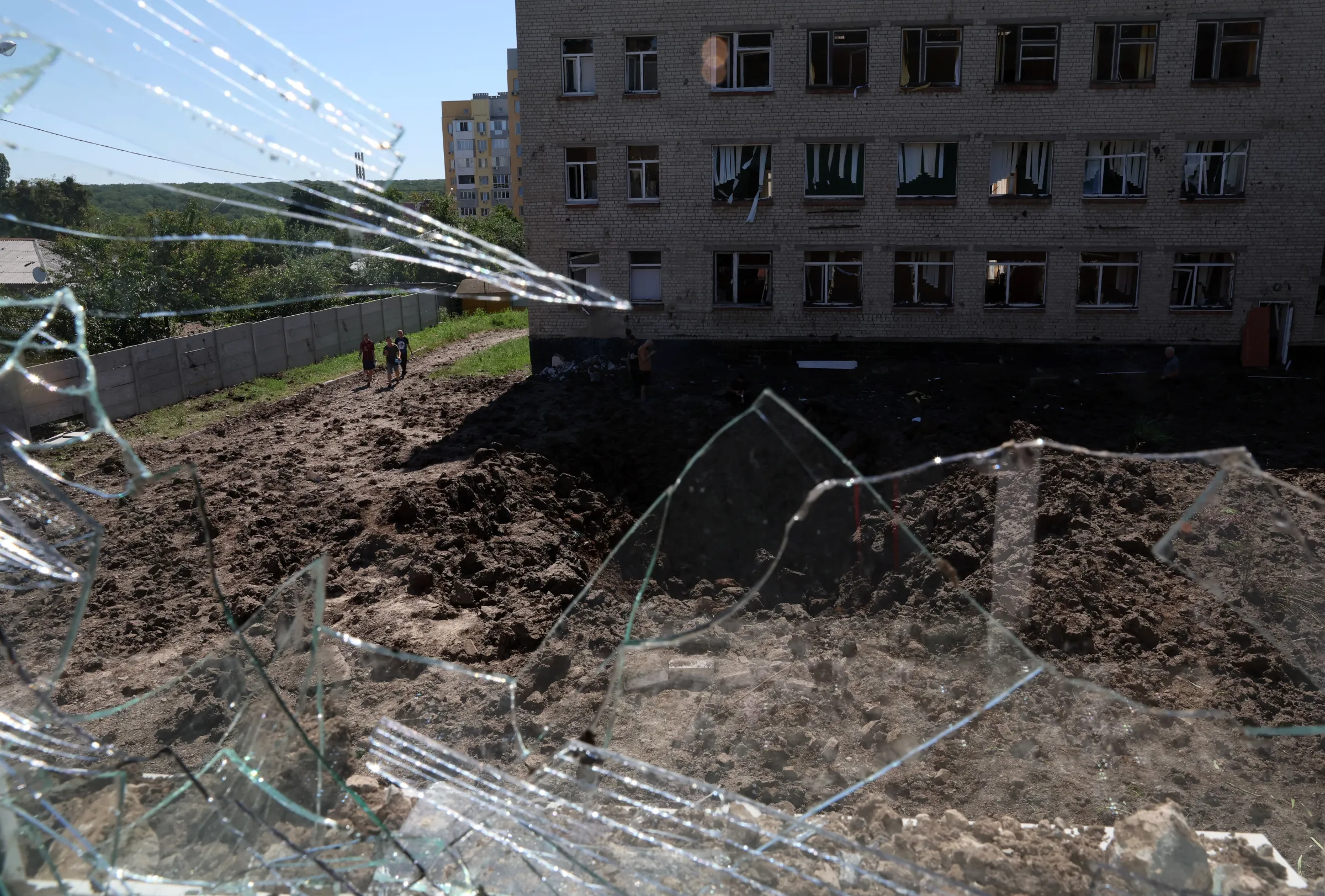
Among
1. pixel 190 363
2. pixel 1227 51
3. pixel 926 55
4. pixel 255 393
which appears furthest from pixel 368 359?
pixel 1227 51

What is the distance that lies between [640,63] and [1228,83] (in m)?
12.5

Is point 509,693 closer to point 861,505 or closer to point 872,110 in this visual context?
point 861,505

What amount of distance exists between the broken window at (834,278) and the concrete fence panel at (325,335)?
41.3 feet

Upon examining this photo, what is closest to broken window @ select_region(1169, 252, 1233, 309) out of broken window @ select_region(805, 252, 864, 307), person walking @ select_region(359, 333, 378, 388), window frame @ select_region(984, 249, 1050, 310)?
window frame @ select_region(984, 249, 1050, 310)

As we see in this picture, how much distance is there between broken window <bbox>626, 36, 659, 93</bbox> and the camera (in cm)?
2094

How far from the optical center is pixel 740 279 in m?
21.8

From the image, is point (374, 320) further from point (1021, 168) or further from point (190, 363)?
point (1021, 168)

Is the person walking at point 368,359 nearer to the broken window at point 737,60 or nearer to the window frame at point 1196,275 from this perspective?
the broken window at point 737,60

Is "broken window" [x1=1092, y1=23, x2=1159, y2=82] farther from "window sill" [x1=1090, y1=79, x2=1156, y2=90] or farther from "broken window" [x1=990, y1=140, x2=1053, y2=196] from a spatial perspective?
"broken window" [x1=990, y1=140, x2=1053, y2=196]

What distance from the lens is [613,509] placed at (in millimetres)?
13484

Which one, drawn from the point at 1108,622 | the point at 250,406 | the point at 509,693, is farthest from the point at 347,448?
the point at 1108,622

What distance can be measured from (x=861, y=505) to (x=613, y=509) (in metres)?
8.54

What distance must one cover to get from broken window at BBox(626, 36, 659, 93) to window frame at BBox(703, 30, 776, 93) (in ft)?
3.74

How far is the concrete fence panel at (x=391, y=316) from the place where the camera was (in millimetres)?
28391
